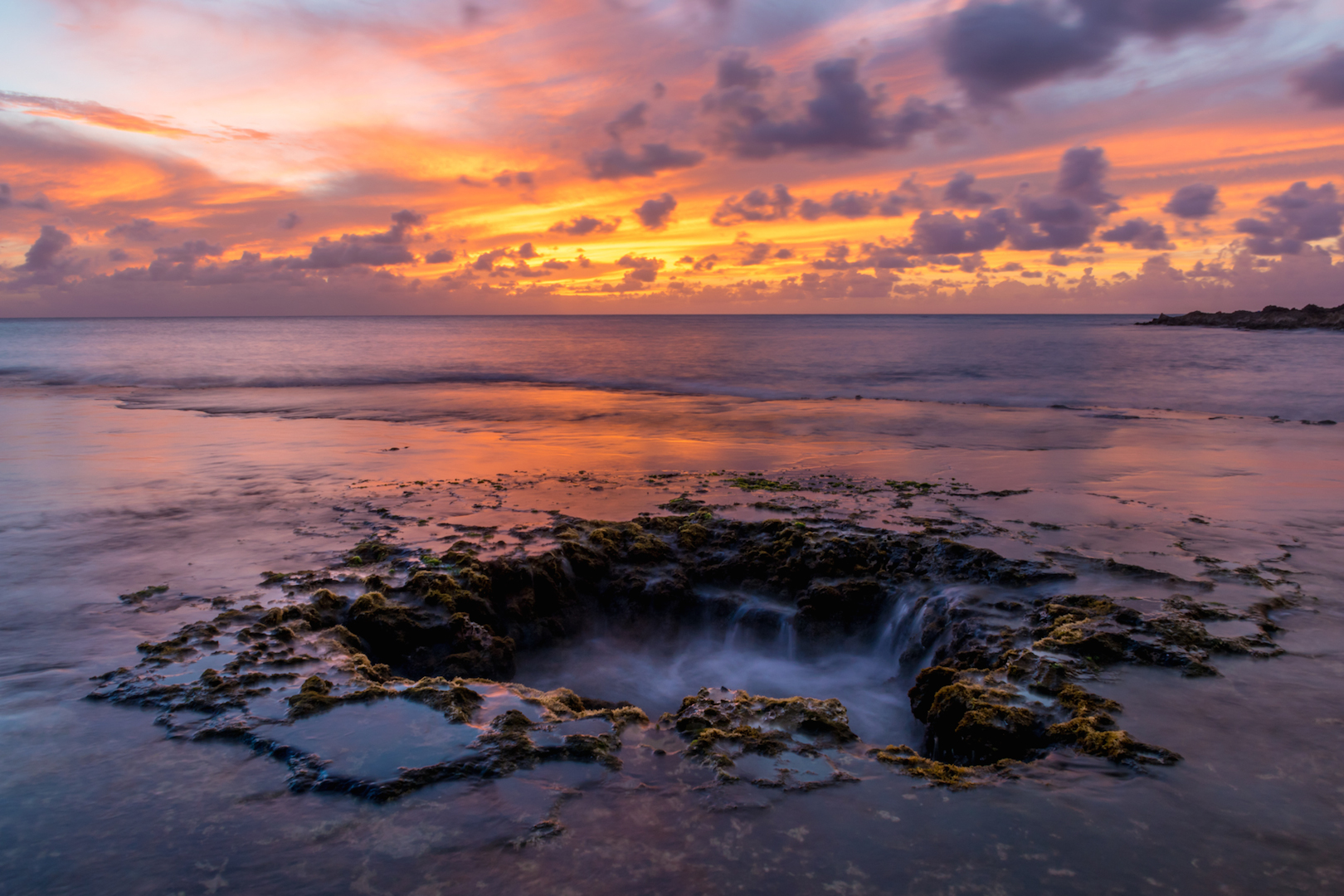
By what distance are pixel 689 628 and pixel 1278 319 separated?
321 ft

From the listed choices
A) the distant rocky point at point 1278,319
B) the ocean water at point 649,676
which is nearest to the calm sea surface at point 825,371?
the ocean water at point 649,676

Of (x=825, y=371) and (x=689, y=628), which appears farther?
(x=825, y=371)

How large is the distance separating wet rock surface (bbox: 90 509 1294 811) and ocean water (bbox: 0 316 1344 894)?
16cm

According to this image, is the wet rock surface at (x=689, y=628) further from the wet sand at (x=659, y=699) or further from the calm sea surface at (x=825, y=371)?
the calm sea surface at (x=825, y=371)

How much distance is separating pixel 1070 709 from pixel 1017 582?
2.07 metres

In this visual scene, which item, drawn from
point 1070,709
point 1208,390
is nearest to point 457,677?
point 1070,709

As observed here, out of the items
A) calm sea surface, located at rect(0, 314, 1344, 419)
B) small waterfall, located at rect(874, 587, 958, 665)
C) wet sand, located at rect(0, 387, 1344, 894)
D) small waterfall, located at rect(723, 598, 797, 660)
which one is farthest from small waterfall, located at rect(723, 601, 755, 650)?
calm sea surface, located at rect(0, 314, 1344, 419)

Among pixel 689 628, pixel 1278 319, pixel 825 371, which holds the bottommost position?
pixel 689 628

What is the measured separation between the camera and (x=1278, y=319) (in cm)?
7875

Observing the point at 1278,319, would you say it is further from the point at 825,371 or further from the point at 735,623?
the point at 735,623

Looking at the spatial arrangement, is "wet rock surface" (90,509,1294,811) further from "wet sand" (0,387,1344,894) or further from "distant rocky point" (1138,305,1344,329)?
"distant rocky point" (1138,305,1344,329)

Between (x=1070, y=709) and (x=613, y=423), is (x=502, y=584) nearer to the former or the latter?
(x=1070, y=709)

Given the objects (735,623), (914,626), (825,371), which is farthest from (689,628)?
(825,371)

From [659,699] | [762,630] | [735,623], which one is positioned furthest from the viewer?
[735,623]
